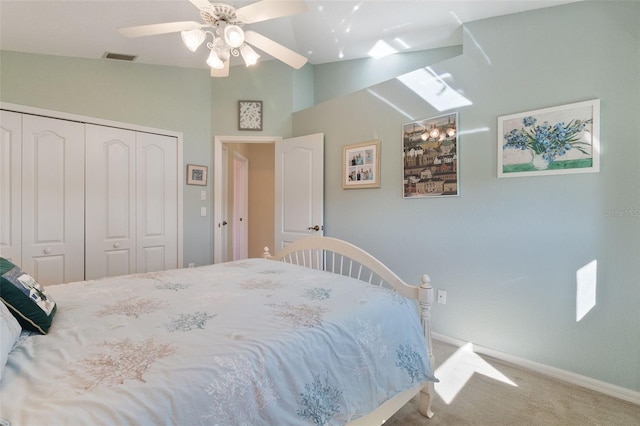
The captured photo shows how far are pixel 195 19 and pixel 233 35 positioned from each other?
4.29 feet

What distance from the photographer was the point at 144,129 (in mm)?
3084

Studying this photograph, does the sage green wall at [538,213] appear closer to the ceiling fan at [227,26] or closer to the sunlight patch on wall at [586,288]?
the sunlight patch on wall at [586,288]

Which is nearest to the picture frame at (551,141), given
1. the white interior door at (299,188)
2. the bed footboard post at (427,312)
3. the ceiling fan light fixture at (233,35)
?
the bed footboard post at (427,312)

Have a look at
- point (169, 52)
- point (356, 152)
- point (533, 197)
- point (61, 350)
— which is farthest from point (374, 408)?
point (169, 52)

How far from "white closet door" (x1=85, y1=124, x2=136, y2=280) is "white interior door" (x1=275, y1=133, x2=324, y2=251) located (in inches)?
61.6

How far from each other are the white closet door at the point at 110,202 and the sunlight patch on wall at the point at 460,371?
305 cm

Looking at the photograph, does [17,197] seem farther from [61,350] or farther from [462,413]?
[462,413]

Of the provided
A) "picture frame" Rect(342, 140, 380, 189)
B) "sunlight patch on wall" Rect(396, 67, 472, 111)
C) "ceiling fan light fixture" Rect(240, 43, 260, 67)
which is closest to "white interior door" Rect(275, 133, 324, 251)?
"picture frame" Rect(342, 140, 380, 189)

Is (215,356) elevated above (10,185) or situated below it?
below

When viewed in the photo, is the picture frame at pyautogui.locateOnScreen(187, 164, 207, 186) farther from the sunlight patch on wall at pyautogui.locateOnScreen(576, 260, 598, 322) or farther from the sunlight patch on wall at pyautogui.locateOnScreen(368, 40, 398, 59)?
the sunlight patch on wall at pyautogui.locateOnScreen(576, 260, 598, 322)

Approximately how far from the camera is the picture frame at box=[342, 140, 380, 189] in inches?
114

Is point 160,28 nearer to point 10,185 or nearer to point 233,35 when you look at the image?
point 233,35

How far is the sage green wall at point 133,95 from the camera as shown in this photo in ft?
8.18

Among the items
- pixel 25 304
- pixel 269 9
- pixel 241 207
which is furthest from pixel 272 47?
pixel 241 207
